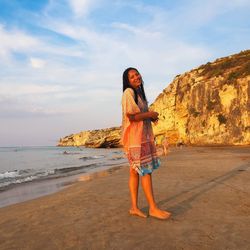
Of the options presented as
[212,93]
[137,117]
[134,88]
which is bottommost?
[137,117]

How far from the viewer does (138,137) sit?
4430 mm

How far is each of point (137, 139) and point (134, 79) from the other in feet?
2.97

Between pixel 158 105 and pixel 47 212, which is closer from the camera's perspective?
pixel 47 212

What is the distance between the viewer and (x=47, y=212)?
5.20 m

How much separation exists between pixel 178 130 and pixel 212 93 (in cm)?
1072

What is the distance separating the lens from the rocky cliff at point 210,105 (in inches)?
1451

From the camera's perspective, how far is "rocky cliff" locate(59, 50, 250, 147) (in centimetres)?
3685

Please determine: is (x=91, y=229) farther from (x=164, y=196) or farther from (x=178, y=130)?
(x=178, y=130)

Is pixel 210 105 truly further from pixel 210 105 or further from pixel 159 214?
pixel 159 214

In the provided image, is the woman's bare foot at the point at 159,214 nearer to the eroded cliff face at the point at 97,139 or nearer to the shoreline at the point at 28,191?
the shoreline at the point at 28,191

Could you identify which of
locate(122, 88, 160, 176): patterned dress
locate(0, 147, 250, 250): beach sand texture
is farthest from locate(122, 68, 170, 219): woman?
locate(0, 147, 250, 250): beach sand texture

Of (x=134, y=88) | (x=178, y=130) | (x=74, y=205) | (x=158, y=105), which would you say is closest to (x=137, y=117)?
(x=134, y=88)

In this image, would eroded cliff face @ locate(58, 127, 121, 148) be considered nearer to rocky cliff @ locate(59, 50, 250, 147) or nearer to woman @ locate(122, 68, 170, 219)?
rocky cliff @ locate(59, 50, 250, 147)

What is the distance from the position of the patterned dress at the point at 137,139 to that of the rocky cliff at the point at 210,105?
33688 millimetres
